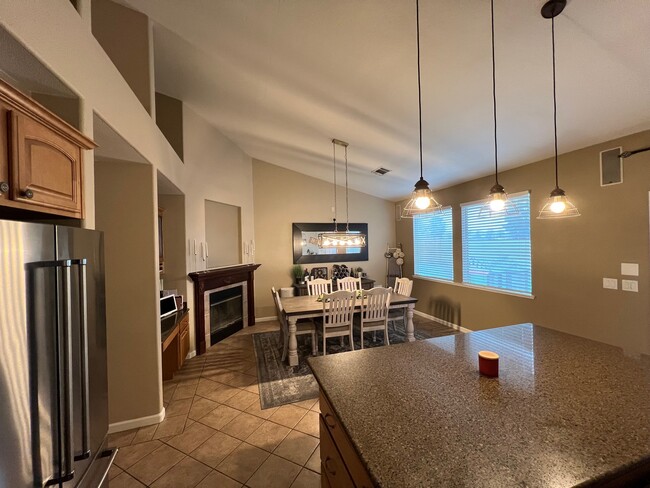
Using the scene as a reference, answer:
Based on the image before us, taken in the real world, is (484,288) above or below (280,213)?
below

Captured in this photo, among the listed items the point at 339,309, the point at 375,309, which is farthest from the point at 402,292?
the point at 339,309

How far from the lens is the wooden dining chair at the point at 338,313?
3342 millimetres

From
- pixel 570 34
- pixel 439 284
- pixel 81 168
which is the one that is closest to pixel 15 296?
pixel 81 168

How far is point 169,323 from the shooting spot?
295 cm

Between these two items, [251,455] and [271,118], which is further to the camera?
[271,118]

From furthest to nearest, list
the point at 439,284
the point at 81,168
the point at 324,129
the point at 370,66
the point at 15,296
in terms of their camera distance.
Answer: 1. the point at 439,284
2. the point at 324,129
3. the point at 370,66
4. the point at 81,168
5. the point at 15,296

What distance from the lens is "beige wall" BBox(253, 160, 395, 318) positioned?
5.62m

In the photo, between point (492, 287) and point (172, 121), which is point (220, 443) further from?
point (492, 287)

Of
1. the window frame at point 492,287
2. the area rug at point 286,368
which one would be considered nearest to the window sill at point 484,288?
the window frame at point 492,287

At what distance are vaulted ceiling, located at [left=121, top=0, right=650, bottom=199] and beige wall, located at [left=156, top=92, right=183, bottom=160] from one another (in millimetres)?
188

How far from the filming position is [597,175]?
2.80m

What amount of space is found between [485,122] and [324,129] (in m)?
1.89

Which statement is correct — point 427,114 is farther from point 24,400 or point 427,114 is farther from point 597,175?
point 24,400

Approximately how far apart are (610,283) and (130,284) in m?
4.67
